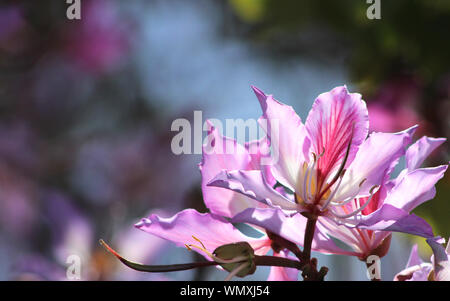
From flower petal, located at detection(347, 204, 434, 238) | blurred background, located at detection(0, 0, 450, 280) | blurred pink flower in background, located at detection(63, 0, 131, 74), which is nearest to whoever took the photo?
flower petal, located at detection(347, 204, 434, 238)

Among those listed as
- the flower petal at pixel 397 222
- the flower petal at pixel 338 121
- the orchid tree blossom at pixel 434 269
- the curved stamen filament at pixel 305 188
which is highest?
the flower petal at pixel 338 121

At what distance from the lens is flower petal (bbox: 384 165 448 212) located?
0.92ft

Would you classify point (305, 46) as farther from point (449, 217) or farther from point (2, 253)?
point (449, 217)

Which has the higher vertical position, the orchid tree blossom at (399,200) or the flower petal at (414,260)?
the orchid tree blossom at (399,200)

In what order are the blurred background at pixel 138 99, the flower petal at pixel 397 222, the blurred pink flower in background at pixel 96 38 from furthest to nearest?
1. the blurred pink flower in background at pixel 96 38
2. the blurred background at pixel 138 99
3. the flower petal at pixel 397 222

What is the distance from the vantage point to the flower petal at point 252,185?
10.9 inches

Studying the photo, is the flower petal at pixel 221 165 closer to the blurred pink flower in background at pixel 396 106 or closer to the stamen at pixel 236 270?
the stamen at pixel 236 270

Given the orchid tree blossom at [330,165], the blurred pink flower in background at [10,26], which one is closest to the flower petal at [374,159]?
the orchid tree blossom at [330,165]

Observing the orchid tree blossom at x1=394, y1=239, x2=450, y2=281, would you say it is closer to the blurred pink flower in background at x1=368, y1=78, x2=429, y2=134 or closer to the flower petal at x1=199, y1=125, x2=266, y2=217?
the flower petal at x1=199, y1=125, x2=266, y2=217

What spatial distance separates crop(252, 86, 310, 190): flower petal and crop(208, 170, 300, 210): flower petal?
2 centimetres

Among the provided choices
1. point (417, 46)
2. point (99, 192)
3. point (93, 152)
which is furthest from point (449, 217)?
point (93, 152)

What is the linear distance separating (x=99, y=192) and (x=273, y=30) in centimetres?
47

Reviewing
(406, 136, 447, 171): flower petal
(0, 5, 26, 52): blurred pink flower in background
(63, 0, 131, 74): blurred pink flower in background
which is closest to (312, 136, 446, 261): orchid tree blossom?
(406, 136, 447, 171): flower petal

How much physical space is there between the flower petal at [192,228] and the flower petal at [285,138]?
0.04m
